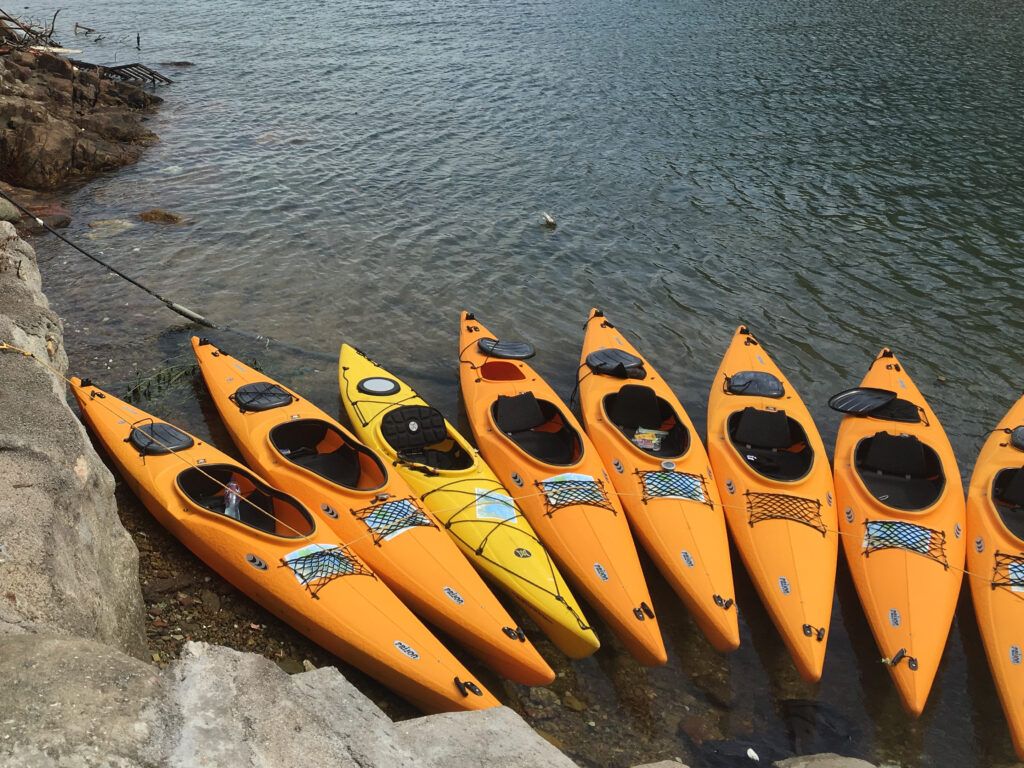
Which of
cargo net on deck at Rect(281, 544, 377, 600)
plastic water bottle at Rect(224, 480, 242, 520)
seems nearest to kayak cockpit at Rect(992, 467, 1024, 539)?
cargo net on deck at Rect(281, 544, 377, 600)

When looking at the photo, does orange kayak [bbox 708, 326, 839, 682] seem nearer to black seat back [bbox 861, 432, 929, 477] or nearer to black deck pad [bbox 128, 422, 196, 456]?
black seat back [bbox 861, 432, 929, 477]

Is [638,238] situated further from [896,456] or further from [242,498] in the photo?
[242,498]

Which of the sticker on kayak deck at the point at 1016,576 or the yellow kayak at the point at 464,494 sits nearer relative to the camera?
the yellow kayak at the point at 464,494

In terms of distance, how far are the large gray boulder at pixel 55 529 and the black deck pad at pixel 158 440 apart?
967mm

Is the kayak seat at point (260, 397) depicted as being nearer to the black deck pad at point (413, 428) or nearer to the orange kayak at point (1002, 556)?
the black deck pad at point (413, 428)

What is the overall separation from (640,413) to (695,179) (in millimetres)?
9701

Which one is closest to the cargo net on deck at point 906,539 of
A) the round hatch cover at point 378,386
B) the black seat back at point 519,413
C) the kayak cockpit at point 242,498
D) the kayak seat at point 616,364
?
the kayak seat at point 616,364

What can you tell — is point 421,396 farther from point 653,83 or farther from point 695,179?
point 653,83

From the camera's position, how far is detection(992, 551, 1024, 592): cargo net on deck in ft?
23.0

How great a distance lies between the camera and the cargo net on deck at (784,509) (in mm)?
7715

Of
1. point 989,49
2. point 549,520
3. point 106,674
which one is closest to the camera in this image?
point 106,674

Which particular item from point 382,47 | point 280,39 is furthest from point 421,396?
point 280,39

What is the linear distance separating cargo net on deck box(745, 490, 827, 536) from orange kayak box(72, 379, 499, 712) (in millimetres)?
3362

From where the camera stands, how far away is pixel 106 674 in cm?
351
